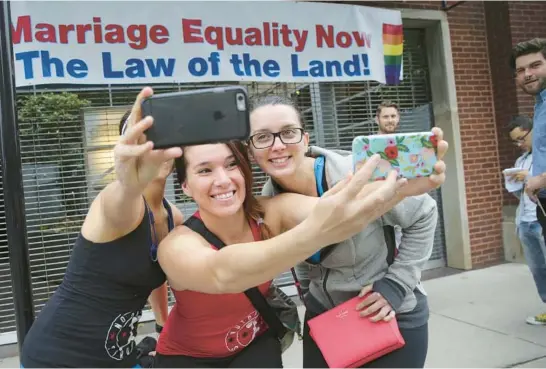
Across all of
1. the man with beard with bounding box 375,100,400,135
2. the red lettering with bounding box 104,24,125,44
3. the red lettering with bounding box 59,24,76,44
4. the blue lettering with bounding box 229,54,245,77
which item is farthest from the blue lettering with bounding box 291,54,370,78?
the red lettering with bounding box 59,24,76,44

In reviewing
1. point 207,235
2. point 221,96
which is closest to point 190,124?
point 221,96

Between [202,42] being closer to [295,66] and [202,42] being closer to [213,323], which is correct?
[295,66]

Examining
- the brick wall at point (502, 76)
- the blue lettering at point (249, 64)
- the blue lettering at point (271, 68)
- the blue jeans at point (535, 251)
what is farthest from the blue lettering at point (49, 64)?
the brick wall at point (502, 76)

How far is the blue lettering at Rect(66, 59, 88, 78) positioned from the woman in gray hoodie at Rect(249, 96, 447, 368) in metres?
3.31

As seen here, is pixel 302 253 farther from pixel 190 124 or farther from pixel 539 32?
pixel 539 32

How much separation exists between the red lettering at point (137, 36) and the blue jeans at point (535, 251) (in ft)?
13.3

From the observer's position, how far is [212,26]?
5.11m

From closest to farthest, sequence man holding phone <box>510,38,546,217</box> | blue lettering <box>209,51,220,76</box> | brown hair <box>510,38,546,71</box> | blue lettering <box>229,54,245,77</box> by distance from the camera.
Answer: man holding phone <box>510,38,546,217</box> → brown hair <box>510,38,546,71</box> → blue lettering <box>209,51,220,76</box> → blue lettering <box>229,54,245,77</box>

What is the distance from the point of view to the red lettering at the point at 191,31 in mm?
5004

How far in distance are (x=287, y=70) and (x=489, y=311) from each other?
3204mm

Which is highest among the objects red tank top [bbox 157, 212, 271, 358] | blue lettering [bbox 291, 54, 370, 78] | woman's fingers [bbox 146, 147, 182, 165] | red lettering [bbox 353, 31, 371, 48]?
red lettering [bbox 353, 31, 371, 48]

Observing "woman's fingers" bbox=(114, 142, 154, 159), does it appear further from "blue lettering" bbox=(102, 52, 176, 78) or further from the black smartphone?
"blue lettering" bbox=(102, 52, 176, 78)

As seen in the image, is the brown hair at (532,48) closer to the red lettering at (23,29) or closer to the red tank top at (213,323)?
the red tank top at (213,323)

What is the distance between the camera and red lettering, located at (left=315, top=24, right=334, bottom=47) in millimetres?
5492
